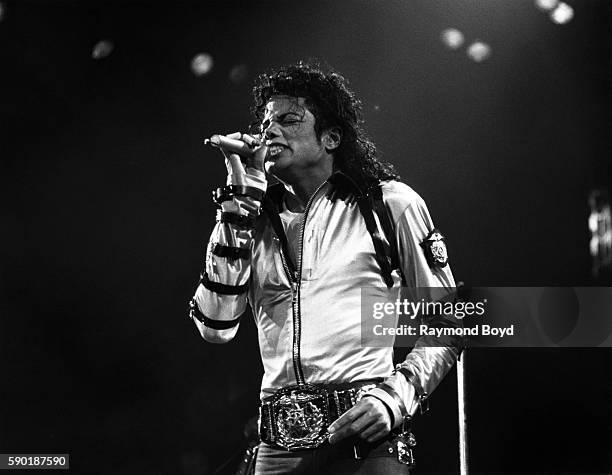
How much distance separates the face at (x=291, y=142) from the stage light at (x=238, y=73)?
0.97 metres

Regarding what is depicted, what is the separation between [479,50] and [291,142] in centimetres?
119

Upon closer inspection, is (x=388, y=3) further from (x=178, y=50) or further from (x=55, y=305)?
(x=55, y=305)

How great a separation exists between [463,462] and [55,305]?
1.47 metres

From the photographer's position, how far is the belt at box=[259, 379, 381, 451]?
1345mm

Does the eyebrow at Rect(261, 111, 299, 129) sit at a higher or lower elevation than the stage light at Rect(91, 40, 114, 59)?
lower

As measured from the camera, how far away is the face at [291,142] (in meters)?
1.62

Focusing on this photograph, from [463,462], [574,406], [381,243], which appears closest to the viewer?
[381,243]

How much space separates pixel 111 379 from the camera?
8.38 ft

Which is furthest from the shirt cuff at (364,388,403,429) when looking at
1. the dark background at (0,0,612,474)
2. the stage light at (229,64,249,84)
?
the stage light at (229,64,249,84)

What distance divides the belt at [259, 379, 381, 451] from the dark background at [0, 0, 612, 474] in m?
1.20

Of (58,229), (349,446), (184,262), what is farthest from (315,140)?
(58,229)

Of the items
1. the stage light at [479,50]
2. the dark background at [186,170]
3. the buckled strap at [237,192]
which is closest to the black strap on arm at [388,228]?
the buckled strap at [237,192]

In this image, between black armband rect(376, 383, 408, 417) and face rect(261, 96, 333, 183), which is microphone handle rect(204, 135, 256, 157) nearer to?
face rect(261, 96, 333, 183)

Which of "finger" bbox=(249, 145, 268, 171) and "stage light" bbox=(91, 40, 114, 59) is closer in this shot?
"finger" bbox=(249, 145, 268, 171)
